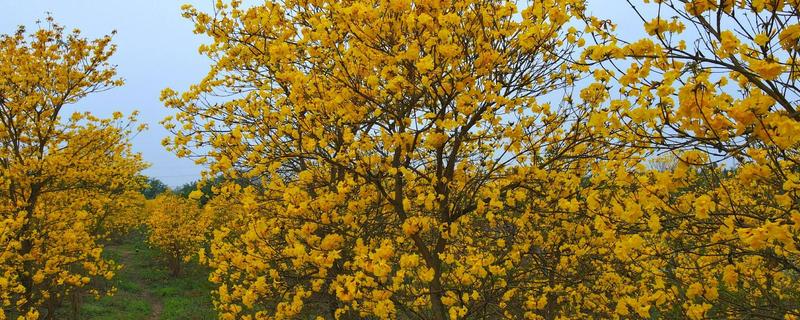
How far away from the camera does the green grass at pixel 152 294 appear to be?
1614cm

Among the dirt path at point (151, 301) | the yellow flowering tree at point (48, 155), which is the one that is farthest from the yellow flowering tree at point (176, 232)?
the yellow flowering tree at point (48, 155)

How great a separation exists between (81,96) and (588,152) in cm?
1078

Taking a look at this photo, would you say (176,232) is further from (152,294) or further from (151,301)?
(151,301)

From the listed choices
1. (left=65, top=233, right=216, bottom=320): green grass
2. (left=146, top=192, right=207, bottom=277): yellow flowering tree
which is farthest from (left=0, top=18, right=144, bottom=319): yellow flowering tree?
(left=146, top=192, right=207, bottom=277): yellow flowering tree

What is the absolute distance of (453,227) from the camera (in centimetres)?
463

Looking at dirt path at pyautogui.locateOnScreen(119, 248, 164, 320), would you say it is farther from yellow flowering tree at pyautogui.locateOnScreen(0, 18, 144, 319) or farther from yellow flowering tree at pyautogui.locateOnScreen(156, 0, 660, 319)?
yellow flowering tree at pyautogui.locateOnScreen(156, 0, 660, 319)

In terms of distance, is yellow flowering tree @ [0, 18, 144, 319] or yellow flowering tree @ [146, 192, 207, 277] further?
yellow flowering tree @ [146, 192, 207, 277]

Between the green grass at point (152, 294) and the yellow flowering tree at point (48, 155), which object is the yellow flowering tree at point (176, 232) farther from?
the yellow flowering tree at point (48, 155)

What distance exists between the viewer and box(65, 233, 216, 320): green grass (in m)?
16.1

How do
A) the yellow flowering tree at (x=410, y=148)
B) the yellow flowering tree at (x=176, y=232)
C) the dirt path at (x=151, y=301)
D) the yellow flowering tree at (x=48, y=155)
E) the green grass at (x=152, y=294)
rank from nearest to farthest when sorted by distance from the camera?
the yellow flowering tree at (x=410, y=148)
the yellow flowering tree at (x=48, y=155)
the green grass at (x=152, y=294)
the dirt path at (x=151, y=301)
the yellow flowering tree at (x=176, y=232)

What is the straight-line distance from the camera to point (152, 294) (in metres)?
19.5

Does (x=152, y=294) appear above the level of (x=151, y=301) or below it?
above

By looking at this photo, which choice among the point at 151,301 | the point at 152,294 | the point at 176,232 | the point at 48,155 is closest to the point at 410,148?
the point at 48,155

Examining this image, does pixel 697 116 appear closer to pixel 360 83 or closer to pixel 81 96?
pixel 360 83
